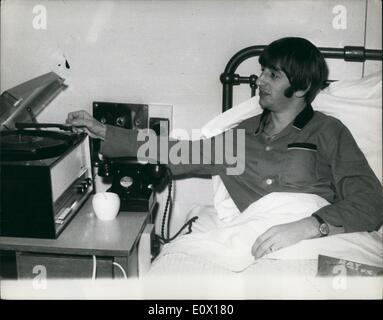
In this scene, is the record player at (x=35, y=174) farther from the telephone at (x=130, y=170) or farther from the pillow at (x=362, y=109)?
the pillow at (x=362, y=109)

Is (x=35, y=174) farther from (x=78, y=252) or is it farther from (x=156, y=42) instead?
(x=156, y=42)

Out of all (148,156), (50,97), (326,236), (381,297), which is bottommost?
(381,297)

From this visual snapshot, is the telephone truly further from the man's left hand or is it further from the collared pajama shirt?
the man's left hand

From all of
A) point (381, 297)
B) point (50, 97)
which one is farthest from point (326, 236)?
point (50, 97)

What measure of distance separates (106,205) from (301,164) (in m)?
0.60

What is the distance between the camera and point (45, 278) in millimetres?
1363

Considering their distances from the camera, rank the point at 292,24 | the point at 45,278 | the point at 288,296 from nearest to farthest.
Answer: the point at 288,296
the point at 45,278
the point at 292,24

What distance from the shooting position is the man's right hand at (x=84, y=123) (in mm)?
1517

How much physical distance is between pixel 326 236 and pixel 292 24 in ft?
2.39

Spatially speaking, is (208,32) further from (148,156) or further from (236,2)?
(148,156)

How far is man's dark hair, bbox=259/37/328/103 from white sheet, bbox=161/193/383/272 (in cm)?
34

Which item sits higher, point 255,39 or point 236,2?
point 236,2

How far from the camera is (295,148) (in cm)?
151

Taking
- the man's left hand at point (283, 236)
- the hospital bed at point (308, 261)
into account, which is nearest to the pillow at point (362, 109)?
the hospital bed at point (308, 261)
